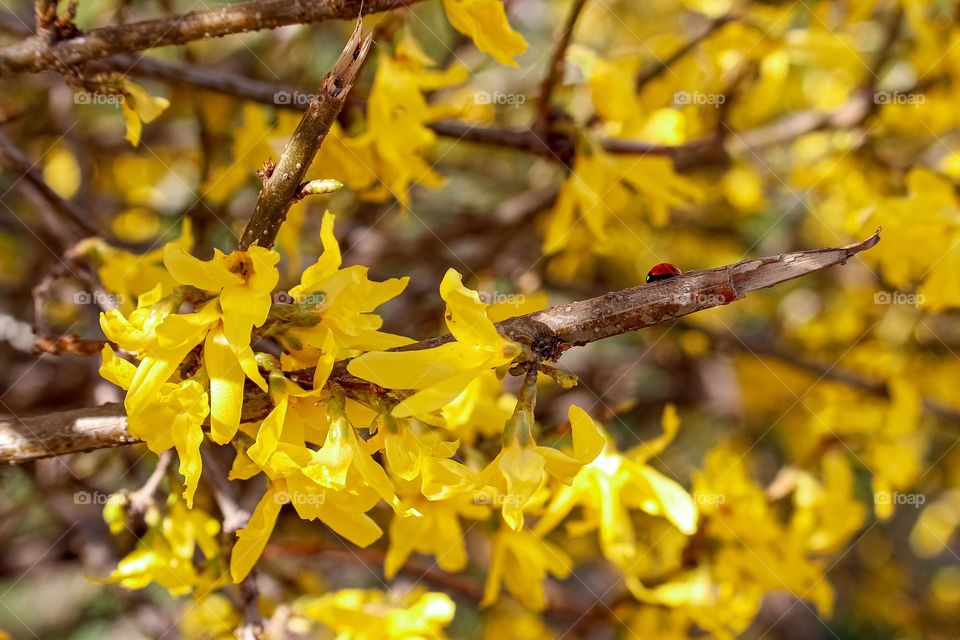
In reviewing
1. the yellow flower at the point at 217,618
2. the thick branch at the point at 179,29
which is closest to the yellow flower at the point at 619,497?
the yellow flower at the point at 217,618

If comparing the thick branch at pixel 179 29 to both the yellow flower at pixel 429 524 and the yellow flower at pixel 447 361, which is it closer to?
the yellow flower at pixel 447 361

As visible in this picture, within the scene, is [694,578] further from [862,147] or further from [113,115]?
[113,115]

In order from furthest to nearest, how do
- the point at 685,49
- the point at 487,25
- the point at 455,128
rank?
the point at 685,49 → the point at 455,128 → the point at 487,25

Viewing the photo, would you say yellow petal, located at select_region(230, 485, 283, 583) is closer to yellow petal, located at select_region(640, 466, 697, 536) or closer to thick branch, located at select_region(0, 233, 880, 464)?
thick branch, located at select_region(0, 233, 880, 464)

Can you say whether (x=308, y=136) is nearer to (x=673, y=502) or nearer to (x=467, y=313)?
(x=467, y=313)

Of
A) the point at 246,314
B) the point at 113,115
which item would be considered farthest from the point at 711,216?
the point at 246,314

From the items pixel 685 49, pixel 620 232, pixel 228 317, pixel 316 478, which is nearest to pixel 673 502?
pixel 316 478
